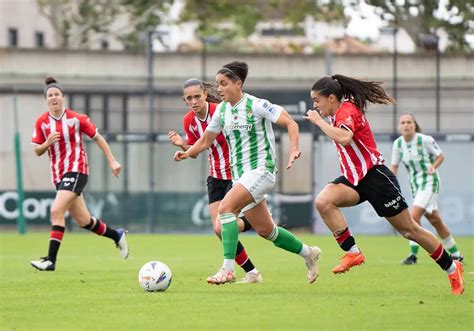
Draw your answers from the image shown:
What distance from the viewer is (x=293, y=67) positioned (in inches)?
1335

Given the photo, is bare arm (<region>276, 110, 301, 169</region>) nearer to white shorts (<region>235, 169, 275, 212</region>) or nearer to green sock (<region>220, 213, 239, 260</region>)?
white shorts (<region>235, 169, 275, 212</region>)

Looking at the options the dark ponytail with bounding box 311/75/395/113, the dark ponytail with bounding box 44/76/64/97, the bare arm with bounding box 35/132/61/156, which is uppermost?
the dark ponytail with bounding box 311/75/395/113

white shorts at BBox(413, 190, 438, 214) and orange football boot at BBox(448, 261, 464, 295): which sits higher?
orange football boot at BBox(448, 261, 464, 295)

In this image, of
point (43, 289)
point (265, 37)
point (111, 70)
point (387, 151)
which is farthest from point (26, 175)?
point (265, 37)

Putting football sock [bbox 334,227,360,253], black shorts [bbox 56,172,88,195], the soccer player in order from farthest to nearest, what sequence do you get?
1. black shorts [bbox 56,172,88,195]
2. the soccer player
3. football sock [bbox 334,227,360,253]

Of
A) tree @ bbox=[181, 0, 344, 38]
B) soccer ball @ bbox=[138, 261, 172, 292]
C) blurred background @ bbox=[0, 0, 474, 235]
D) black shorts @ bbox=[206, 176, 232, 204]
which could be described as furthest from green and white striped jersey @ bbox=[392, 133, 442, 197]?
tree @ bbox=[181, 0, 344, 38]

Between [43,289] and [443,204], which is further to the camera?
[443,204]

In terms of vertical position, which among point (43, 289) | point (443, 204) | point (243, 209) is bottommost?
point (443, 204)

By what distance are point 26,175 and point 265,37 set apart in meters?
67.6

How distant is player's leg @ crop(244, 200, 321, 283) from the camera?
11695 mm

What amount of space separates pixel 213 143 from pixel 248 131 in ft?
4.20

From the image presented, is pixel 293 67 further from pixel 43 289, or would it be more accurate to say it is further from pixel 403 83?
pixel 43 289

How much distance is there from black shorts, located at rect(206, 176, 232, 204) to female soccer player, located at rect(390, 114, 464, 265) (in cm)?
435

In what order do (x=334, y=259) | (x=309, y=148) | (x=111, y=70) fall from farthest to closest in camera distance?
(x=111, y=70) < (x=309, y=148) < (x=334, y=259)
